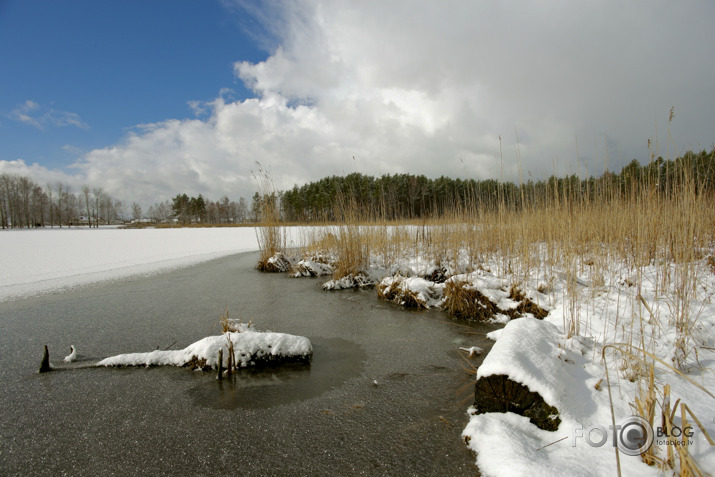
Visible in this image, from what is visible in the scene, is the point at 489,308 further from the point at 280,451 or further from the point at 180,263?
the point at 180,263

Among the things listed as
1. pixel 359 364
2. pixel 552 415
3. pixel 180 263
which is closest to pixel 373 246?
pixel 359 364

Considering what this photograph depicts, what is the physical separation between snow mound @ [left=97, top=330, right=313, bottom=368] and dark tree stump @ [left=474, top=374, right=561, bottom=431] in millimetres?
1435

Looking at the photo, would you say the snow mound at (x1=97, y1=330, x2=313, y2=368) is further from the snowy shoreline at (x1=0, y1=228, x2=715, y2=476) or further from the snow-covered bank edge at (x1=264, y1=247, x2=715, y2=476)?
the snow-covered bank edge at (x1=264, y1=247, x2=715, y2=476)

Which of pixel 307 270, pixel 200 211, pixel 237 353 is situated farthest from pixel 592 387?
pixel 200 211

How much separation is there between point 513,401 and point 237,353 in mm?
2028

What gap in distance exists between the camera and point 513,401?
1.69 metres

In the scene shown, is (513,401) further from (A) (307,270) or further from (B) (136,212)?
(B) (136,212)

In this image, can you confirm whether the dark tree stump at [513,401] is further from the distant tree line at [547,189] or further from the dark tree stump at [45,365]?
the dark tree stump at [45,365]

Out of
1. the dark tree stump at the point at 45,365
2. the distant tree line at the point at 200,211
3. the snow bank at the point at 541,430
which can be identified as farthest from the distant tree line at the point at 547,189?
the distant tree line at the point at 200,211

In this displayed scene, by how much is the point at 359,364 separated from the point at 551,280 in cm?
273

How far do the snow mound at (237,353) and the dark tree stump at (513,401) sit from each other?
1435 mm

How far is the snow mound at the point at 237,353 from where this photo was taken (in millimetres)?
2436

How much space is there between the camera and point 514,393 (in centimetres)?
168

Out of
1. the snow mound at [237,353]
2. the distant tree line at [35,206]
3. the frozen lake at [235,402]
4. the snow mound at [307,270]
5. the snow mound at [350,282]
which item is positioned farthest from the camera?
the distant tree line at [35,206]
